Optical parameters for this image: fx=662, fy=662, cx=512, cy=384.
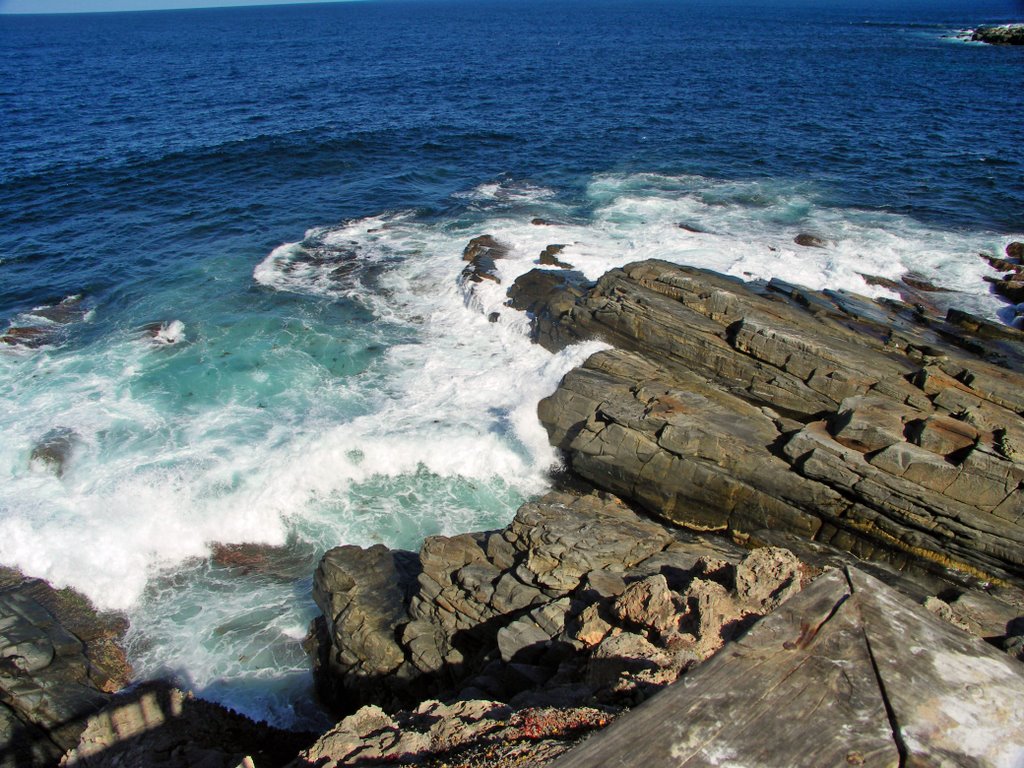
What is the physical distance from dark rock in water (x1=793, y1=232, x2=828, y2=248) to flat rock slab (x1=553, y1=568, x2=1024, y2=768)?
3604 centimetres

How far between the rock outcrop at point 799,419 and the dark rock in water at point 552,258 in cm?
766

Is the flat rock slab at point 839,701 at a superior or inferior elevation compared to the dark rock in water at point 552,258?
superior

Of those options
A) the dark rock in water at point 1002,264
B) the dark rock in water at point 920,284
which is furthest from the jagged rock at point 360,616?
the dark rock in water at point 1002,264

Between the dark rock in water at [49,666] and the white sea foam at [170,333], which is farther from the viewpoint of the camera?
the white sea foam at [170,333]

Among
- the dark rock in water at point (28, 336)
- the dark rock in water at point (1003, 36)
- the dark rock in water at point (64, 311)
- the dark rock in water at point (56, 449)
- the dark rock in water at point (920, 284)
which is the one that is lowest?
the dark rock in water at point (56, 449)

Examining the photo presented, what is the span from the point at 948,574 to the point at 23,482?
28.5m

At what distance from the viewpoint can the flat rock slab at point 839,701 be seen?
3.84 meters

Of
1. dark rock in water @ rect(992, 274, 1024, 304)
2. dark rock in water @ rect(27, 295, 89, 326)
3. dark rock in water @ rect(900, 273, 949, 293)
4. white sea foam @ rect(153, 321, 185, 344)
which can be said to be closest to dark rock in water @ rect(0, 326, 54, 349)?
dark rock in water @ rect(27, 295, 89, 326)

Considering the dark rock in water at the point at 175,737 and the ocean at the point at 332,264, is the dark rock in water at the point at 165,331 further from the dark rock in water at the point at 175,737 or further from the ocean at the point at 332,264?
the dark rock in water at the point at 175,737

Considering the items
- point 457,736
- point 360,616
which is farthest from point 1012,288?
point 457,736

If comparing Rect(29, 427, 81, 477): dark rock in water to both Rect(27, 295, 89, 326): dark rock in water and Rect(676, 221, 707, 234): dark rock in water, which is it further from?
Rect(676, 221, 707, 234): dark rock in water

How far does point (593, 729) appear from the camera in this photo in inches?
249

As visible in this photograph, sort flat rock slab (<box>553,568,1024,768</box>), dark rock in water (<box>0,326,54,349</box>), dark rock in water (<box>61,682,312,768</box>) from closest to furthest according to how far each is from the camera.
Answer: flat rock slab (<box>553,568,1024,768</box>) → dark rock in water (<box>61,682,312,768</box>) → dark rock in water (<box>0,326,54,349</box>)

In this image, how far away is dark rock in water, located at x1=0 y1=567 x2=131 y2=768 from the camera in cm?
1434
